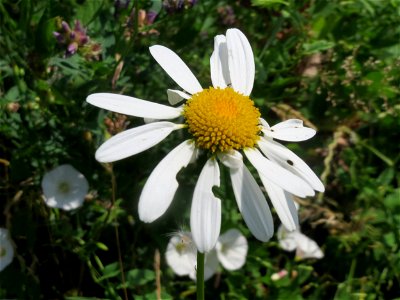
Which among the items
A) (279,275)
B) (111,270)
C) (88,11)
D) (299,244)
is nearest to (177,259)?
(111,270)

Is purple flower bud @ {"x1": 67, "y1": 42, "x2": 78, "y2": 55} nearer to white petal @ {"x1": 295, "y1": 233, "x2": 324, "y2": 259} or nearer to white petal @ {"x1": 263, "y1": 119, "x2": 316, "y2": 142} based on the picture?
white petal @ {"x1": 263, "y1": 119, "x2": 316, "y2": 142}

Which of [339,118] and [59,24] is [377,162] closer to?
[339,118]

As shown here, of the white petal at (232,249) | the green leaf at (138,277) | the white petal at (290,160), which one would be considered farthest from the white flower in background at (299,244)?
the white petal at (290,160)

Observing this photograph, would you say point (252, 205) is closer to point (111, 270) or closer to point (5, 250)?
point (111, 270)

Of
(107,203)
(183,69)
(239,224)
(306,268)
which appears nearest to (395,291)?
(306,268)

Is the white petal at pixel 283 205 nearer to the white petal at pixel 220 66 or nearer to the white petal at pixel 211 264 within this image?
the white petal at pixel 220 66

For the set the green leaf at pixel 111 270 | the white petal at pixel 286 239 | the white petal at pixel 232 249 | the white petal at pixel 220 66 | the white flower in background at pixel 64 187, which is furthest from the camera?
the white petal at pixel 286 239

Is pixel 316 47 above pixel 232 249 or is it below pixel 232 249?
above

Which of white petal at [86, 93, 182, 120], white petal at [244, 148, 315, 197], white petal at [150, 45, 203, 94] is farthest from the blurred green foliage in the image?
white petal at [244, 148, 315, 197]
